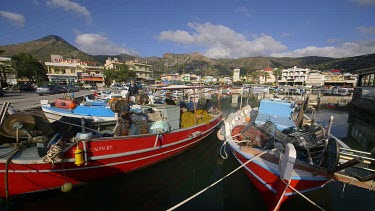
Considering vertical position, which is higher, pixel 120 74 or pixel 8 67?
pixel 8 67

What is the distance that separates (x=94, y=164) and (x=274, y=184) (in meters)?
6.17

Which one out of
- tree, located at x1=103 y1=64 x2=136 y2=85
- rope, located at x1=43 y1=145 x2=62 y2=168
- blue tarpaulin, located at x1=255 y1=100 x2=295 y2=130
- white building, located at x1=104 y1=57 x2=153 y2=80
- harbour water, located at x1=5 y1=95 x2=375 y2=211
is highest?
white building, located at x1=104 y1=57 x2=153 y2=80

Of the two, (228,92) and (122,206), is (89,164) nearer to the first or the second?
(122,206)

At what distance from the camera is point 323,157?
503cm

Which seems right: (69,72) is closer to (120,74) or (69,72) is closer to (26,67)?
(26,67)

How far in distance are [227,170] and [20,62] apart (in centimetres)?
6677

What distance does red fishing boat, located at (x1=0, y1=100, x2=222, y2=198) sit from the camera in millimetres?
5324

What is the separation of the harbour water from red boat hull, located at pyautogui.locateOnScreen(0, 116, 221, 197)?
569mm

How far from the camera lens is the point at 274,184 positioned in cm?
538

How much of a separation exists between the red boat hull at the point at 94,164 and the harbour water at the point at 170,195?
57cm

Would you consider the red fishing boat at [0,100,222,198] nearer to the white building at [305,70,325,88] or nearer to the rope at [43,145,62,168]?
the rope at [43,145,62,168]

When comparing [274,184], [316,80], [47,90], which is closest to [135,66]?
[47,90]

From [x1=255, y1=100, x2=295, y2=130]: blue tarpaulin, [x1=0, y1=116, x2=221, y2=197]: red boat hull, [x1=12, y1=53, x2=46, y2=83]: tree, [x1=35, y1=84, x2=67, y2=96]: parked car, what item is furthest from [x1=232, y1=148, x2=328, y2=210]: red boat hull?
[x1=12, y1=53, x2=46, y2=83]: tree

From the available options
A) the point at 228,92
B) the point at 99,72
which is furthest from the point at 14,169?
the point at 99,72
